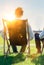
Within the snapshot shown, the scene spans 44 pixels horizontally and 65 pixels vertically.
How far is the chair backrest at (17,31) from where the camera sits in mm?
7469

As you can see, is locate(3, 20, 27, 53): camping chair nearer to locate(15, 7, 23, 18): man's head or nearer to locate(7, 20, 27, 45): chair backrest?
locate(7, 20, 27, 45): chair backrest

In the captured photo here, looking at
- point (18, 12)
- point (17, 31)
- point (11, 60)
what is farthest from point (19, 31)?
point (11, 60)

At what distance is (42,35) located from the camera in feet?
26.1

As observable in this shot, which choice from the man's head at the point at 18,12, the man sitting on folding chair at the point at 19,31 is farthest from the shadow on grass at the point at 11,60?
the man's head at the point at 18,12

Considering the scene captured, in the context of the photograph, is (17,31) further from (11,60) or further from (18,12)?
(11,60)

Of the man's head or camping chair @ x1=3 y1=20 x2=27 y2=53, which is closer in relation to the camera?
camping chair @ x1=3 y1=20 x2=27 y2=53

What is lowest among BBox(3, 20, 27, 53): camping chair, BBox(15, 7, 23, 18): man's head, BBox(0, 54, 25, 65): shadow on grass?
BBox(0, 54, 25, 65): shadow on grass

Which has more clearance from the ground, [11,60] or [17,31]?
[17,31]

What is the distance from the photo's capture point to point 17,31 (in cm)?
762

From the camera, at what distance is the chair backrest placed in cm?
747

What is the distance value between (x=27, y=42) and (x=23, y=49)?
1.42ft

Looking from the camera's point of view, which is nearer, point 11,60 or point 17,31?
point 11,60

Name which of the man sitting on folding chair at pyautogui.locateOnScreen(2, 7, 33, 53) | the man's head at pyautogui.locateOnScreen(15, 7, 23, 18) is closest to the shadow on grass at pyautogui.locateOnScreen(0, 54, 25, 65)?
the man sitting on folding chair at pyautogui.locateOnScreen(2, 7, 33, 53)

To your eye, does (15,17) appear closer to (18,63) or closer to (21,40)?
(21,40)
